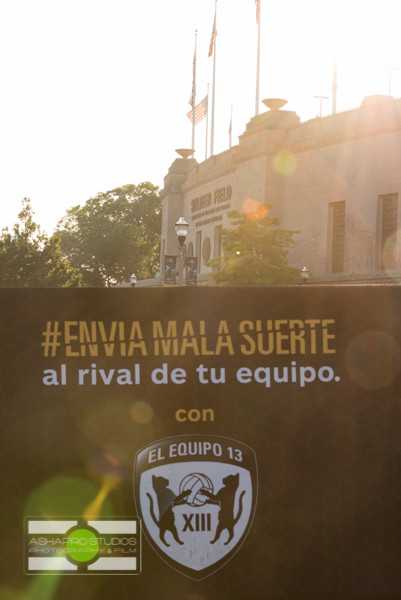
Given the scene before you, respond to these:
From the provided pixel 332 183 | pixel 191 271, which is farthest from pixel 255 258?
pixel 332 183

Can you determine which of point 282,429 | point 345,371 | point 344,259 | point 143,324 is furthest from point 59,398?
point 344,259

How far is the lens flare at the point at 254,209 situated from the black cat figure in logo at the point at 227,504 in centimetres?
4168

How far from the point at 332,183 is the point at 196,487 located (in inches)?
1606

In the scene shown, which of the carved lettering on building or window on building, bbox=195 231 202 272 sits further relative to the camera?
window on building, bbox=195 231 202 272

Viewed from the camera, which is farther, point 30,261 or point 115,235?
point 115,235

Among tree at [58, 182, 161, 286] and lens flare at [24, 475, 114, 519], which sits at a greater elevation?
tree at [58, 182, 161, 286]

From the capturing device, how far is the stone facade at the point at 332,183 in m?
40.4

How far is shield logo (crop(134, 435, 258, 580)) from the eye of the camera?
3766mm

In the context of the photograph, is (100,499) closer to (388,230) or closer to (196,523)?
(196,523)

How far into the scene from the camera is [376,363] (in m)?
3.77

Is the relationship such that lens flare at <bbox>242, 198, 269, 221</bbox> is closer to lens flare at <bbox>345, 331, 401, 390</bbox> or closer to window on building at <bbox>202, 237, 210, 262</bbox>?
window on building at <bbox>202, 237, 210, 262</bbox>

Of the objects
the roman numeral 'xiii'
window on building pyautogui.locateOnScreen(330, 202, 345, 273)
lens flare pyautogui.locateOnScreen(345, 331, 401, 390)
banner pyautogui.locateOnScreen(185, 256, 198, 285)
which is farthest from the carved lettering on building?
the roman numeral 'xiii'

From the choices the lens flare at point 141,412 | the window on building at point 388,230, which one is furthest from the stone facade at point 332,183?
the lens flare at point 141,412

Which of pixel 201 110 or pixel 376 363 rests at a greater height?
pixel 201 110
